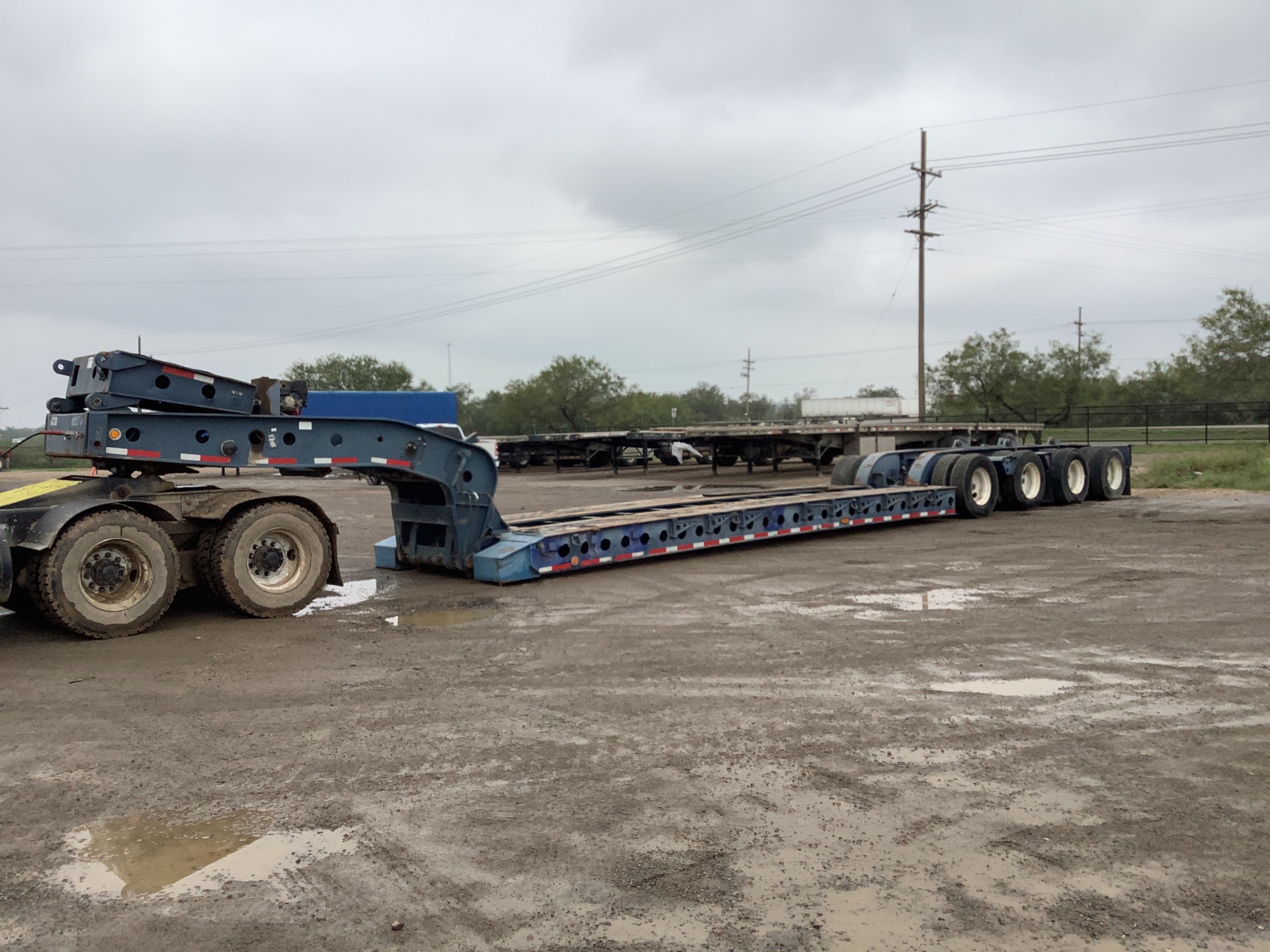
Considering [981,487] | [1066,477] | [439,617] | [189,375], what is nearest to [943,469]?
[981,487]

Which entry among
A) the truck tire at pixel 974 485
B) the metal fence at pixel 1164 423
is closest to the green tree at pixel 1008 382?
the metal fence at pixel 1164 423

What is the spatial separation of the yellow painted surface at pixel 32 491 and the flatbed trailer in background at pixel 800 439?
18.6 m

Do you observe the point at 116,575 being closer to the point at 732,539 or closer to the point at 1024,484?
the point at 732,539

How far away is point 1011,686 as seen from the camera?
6273 millimetres

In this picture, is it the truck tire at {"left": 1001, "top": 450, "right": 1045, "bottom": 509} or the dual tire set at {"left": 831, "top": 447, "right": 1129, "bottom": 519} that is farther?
the truck tire at {"left": 1001, "top": 450, "right": 1045, "bottom": 509}

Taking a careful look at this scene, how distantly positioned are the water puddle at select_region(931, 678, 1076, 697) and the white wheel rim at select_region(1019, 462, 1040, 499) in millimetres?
11935

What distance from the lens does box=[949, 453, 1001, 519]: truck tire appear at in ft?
53.4

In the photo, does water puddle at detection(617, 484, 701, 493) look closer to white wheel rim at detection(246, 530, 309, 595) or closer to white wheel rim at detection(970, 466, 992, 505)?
white wheel rim at detection(970, 466, 992, 505)

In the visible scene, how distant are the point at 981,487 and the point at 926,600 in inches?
325

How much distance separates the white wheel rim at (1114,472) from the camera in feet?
64.5

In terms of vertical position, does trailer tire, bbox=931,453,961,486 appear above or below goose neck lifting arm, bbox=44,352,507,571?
below

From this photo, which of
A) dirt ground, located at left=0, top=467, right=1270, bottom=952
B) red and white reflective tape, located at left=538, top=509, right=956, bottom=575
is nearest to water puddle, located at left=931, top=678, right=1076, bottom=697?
dirt ground, located at left=0, top=467, right=1270, bottom=952

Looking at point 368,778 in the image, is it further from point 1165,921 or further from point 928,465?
point 928,465

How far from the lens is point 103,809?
451 centimetres
